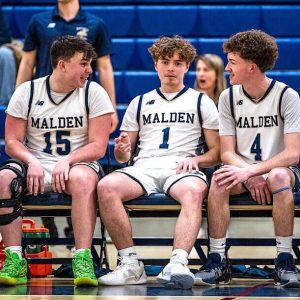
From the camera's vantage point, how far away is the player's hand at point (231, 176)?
5.27 m

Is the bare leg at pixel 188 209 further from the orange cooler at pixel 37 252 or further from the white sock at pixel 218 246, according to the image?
the orange cooler at pixel 37 252

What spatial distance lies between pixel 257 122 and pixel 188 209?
2.23 ft

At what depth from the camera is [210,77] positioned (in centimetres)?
748

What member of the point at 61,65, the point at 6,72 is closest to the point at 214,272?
the point at 61,65

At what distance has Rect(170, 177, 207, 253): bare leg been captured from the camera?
5.14 m

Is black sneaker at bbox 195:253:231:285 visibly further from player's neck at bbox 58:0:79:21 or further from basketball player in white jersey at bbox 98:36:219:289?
player's neck at bbox 58:0:79:21

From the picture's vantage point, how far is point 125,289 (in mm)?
5078

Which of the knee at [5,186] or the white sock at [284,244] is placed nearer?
the white sock at [284,244]

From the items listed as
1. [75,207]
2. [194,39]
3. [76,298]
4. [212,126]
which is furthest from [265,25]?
[76,298]

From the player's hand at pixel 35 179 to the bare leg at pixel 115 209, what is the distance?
1.11ft

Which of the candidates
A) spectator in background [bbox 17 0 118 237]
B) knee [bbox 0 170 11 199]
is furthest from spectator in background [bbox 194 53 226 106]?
knee [bbox 0 170 11 199]

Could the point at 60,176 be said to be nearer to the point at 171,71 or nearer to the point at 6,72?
the point at 171,71

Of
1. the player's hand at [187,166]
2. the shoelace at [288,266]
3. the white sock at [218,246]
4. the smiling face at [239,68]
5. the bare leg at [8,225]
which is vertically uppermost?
the smiling face at [239,68]

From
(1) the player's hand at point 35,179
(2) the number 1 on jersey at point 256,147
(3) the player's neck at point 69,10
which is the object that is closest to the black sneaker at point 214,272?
(2) the number 1 on jersey at point 256,147
